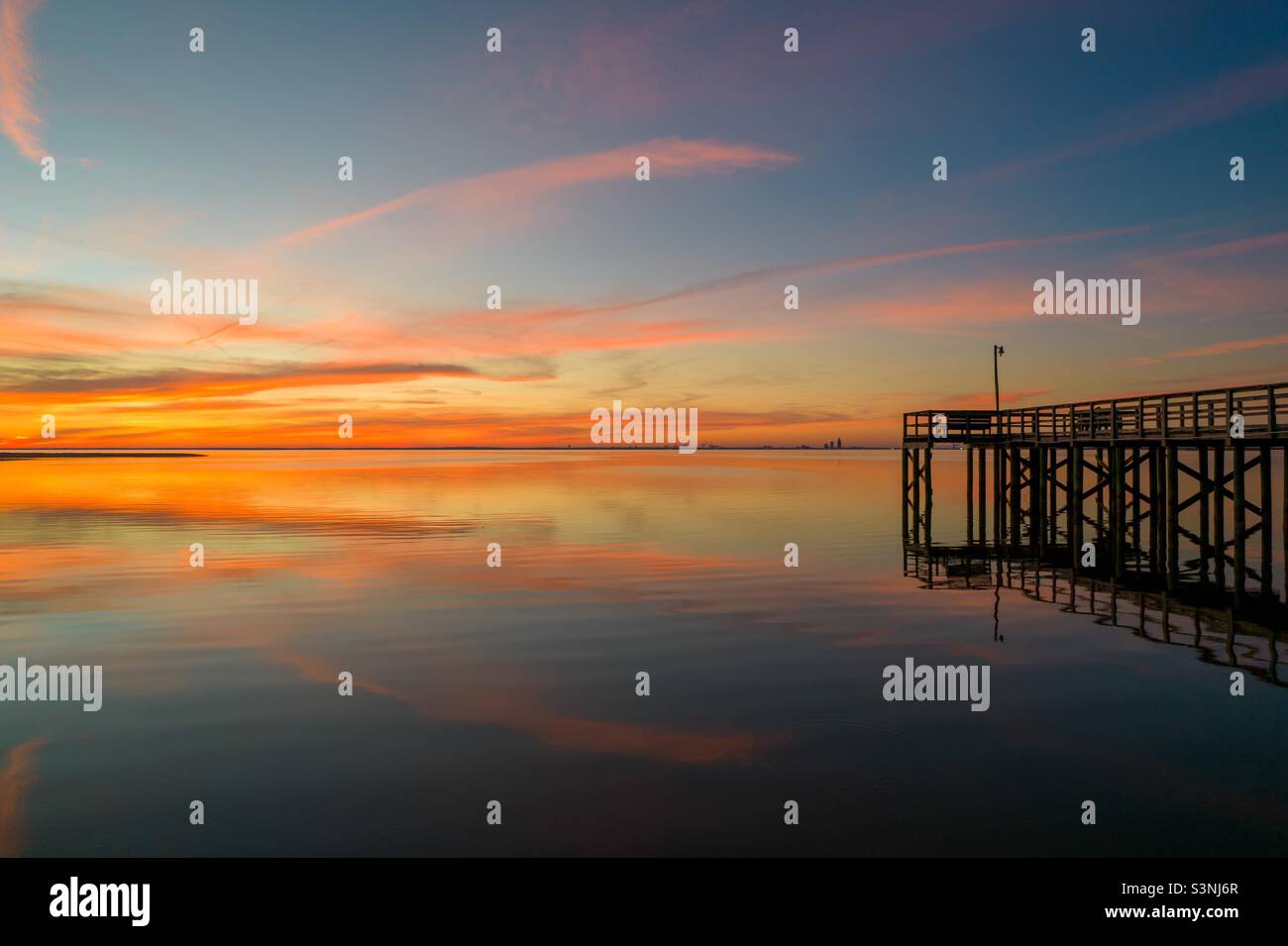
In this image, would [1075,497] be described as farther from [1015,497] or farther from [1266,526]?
[1266,526]

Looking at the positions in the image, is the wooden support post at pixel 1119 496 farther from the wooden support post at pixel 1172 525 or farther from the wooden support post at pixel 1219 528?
the wooden support post at pixel 1219 528

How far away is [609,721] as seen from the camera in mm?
12484

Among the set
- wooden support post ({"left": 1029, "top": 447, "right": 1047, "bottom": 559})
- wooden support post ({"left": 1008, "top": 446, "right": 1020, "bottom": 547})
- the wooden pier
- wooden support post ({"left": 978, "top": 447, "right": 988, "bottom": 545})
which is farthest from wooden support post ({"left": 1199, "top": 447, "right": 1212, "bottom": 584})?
wooden support post ({"left": 978, "top": 447, "right": 988, "bottom": 545})

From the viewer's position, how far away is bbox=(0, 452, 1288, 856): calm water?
9.12 meters

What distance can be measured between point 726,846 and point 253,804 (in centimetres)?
540

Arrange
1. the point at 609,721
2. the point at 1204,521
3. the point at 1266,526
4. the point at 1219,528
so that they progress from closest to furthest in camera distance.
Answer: the point at 609,721
the point at 1266,526
the point at 1219,528
the point at 1204,521

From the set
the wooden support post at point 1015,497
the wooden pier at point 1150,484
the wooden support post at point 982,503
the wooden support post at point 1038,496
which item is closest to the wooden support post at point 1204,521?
the wooden pier at point 1150,484

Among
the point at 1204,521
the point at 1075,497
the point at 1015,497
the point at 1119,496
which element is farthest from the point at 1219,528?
the point at 1015,497

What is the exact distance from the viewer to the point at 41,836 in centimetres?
902

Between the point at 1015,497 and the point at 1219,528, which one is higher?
the point at 1015,497

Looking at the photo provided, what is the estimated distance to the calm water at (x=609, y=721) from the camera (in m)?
9.12

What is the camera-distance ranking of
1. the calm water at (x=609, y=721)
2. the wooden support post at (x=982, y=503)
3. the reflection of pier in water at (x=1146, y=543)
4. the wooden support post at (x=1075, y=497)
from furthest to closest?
the wooden support post at (x=982, y=503) → the wooden support post at (x=1075, y=497) → the reflection of pier in water at (x=1146, y=543) → the calm water at (x=609, y=721)
